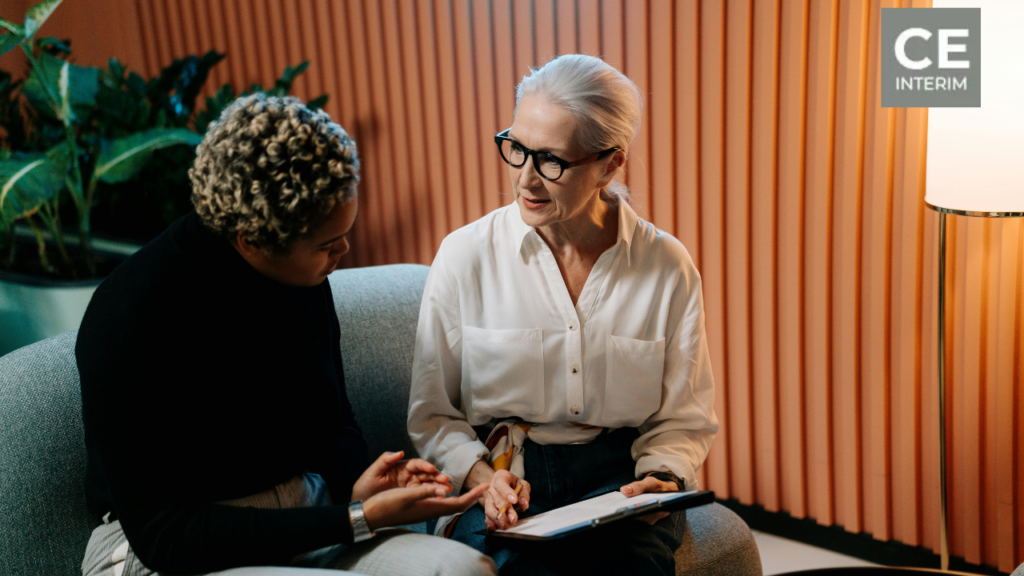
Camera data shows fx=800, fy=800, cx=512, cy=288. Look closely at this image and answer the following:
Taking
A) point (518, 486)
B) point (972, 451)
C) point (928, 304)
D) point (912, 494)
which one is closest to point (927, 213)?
point (928, 304)

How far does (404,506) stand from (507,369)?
468 millimetres

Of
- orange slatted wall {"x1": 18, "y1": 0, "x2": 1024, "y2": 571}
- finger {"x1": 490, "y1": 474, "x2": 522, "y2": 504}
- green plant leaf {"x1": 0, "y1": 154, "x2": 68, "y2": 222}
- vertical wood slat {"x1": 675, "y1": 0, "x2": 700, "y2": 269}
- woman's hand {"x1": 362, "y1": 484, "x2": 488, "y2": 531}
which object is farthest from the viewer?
green plant leaf {"x1": 0, "y1": 154, "x2": 68, "y2": 222}

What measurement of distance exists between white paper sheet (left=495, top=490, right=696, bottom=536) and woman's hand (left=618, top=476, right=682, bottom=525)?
0.02 meters

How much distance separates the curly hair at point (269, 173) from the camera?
1.27 metres

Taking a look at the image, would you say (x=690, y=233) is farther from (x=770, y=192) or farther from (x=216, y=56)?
(x=216, y=56)

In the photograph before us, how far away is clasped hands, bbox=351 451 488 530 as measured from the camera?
1373mm

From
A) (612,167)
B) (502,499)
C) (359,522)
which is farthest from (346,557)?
(612,167)

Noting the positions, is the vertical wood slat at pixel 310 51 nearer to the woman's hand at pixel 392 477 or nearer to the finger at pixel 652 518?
the woman's hand at pixel 392 477

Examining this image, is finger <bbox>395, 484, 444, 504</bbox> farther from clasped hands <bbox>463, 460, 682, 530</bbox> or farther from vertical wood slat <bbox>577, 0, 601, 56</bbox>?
vertical wood slat <bbox>577, 0, 601, 56</bbox>

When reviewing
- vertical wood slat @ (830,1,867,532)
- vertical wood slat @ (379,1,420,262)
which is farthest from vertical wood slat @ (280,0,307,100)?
vertical wood slat @ (830,1,867,532)

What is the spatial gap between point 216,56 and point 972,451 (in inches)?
125

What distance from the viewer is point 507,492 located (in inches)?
62.7

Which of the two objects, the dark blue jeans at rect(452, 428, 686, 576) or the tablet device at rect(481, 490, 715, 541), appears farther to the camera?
the dark blue jeans at rect(452, 428, 686, 576)

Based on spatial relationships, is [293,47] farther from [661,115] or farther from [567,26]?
[661,115]
